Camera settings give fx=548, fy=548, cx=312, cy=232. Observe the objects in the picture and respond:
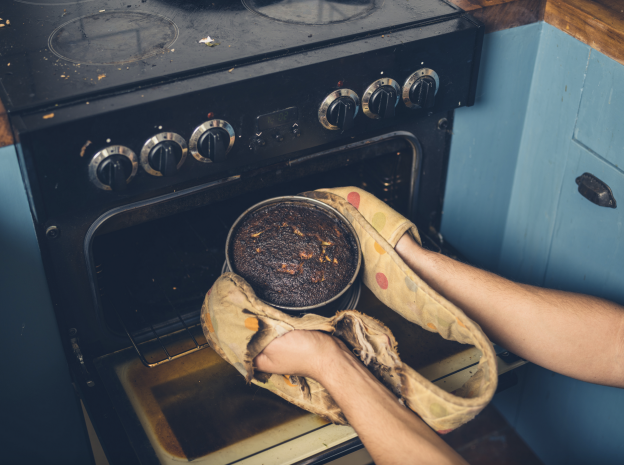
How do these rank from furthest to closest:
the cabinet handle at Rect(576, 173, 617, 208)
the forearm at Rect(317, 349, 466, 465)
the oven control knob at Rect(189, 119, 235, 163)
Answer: the cabinet handle at Rect(576, 173, 617, 208), the oven control knob at Rect(189, 119, 235, 163), the forearm at Rect(317, 349, 466, 465)

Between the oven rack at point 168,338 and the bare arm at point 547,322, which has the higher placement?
the bare arm at point 547,322

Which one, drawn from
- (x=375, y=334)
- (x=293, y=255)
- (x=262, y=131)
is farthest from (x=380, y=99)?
(x=375, y=334)

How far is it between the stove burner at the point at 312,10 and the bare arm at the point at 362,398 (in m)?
0.63

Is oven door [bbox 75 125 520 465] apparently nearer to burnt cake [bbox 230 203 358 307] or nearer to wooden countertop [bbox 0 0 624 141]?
burnt cake [bbox 230 203 358 307]

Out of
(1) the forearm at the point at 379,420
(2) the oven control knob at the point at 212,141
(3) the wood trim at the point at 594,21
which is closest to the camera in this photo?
(1) the forearm at the point at 379,420

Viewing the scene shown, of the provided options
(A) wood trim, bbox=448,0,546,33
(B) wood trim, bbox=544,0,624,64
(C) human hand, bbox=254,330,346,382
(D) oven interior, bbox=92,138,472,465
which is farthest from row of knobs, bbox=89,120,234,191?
(B) wood trim, bbox=544,0,624,64

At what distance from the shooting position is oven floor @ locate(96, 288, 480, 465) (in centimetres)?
99

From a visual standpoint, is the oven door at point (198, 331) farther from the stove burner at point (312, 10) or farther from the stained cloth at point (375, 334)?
the stove burner at point (312, 10)

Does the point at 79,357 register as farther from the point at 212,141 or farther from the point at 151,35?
the point at 151,35

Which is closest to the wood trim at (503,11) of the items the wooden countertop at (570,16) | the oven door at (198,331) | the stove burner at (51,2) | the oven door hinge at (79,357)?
the wooden countertop at (570,16)

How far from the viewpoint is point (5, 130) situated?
2.83 feet

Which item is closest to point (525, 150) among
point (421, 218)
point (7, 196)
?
point (421, 218)

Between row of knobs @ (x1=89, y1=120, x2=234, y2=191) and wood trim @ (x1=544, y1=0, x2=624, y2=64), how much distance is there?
745 millimetres

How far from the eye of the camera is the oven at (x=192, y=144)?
0.90 m
